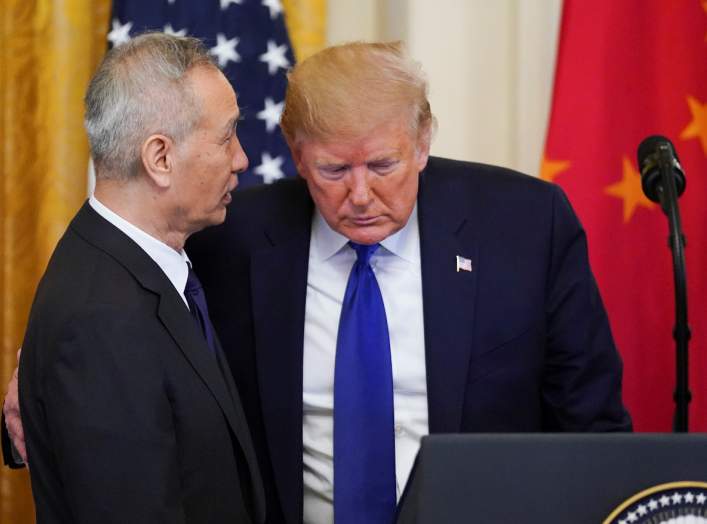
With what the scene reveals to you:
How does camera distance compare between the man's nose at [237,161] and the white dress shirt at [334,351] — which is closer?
the man's nose at [237,161]

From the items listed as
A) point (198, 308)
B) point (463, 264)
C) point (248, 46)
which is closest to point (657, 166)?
point (463, 264)

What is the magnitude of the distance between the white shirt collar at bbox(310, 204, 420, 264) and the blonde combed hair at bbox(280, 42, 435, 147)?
222mm

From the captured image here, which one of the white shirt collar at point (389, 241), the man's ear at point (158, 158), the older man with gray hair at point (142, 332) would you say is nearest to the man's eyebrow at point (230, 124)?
the older man with gray hair at point (142, 332)

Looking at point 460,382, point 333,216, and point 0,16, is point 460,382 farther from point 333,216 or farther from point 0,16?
point 0,16

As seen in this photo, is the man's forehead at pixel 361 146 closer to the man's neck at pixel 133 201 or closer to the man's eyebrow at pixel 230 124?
the man's eyebrow at pixel 230 124

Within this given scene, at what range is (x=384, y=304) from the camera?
79.9 inches

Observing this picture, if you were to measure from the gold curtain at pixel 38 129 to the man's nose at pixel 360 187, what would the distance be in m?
1.30

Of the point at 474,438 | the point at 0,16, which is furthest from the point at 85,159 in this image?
the point at 474,438

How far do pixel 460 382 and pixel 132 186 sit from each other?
677 millimetres

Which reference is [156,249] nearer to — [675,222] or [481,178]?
[481,178]

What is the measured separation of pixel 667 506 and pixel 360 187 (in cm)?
91

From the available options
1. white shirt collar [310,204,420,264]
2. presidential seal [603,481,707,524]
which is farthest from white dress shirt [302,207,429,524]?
presidential seal [603,481,707,524]

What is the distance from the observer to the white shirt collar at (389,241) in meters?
2.07

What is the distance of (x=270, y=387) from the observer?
79.4 inches
